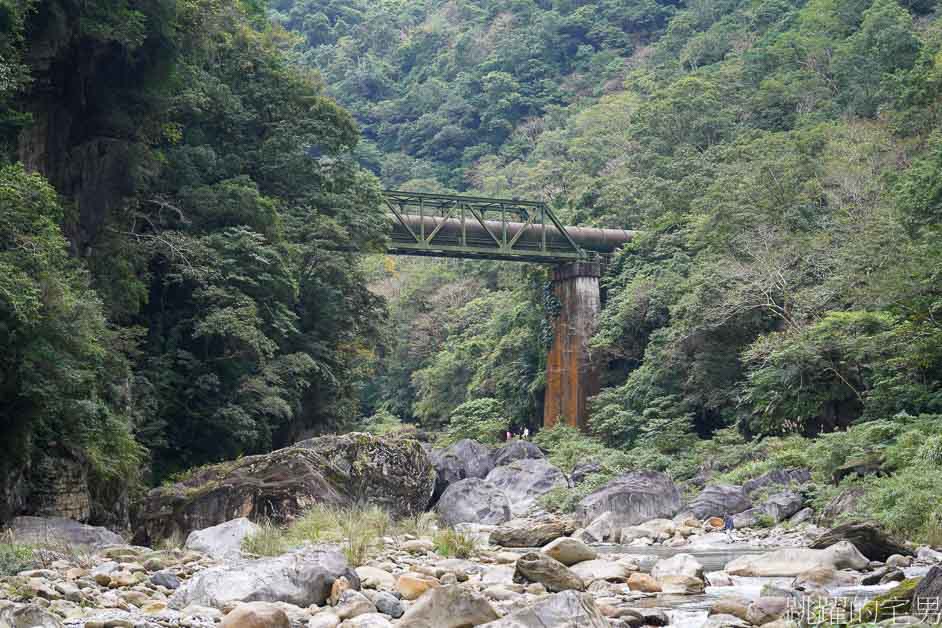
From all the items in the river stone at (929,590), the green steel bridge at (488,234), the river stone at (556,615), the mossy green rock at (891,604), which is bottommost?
the river stone at (556,615)

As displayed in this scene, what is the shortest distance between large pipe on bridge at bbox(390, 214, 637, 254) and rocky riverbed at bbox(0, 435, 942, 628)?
2236 cm

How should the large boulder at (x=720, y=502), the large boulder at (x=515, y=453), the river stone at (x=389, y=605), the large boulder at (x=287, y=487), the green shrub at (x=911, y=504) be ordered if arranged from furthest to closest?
the large boulder at (x=515, y=453) < the large boulder at (x=720, y=502) < the large boulder at (x=287, y=487) < the green shrub at (x=911, y=504) < the river stone at (x=389, y=605)

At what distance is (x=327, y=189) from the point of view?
32.1m

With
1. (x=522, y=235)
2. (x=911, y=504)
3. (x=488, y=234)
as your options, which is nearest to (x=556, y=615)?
(x=911, y=504)

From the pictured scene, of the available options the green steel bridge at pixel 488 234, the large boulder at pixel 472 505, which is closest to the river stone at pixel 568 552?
the large boulder at pixel 472 505

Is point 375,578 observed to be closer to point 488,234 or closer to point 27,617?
point 27,617

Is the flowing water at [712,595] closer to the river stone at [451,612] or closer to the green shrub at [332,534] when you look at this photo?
the river stone at [451,612]

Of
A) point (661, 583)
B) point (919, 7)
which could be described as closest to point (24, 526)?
point (661, 583)

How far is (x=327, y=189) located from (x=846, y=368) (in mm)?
15260

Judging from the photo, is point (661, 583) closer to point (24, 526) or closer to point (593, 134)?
point (24, 526)

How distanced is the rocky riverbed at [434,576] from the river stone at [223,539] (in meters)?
0.03

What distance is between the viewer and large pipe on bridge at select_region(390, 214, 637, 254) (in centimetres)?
4162

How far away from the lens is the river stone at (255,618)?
25.7ft

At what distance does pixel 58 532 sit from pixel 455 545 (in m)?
5.64
